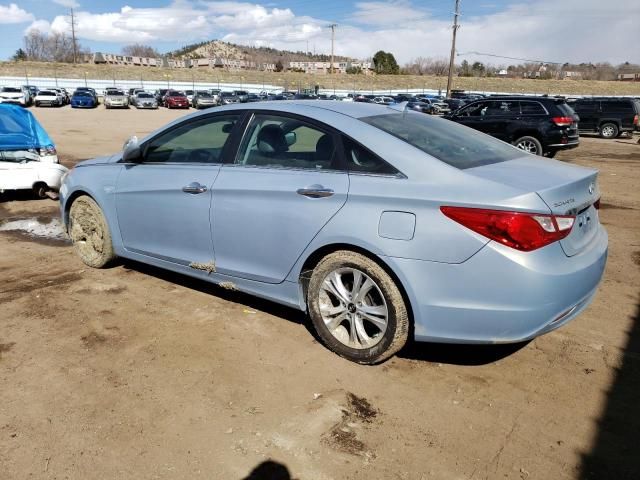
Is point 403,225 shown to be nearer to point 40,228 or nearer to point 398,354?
point 398,354

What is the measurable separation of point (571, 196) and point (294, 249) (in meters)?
1.70

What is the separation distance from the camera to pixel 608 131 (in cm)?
2420

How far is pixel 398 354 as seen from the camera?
141 inches

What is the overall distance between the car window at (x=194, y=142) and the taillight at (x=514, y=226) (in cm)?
200

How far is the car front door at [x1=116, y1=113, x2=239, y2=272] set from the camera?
13.1 feet

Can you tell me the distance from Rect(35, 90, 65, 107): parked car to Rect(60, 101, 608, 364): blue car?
4049 centimetres

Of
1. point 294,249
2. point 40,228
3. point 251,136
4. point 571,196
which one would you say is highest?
point 251,136

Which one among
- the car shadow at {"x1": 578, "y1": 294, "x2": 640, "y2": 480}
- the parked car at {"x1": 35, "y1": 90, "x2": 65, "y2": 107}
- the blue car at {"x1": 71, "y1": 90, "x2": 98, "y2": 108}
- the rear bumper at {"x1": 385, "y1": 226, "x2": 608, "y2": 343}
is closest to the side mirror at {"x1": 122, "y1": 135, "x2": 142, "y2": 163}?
the rear bumper at {"x1": 385, "y1": 226, "x2": 608, "y2": 343}

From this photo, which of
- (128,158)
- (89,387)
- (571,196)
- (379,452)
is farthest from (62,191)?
(571,196)

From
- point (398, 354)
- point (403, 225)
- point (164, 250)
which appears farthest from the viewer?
point (164, 250)

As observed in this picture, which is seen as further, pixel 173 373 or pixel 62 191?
pixel 62 191

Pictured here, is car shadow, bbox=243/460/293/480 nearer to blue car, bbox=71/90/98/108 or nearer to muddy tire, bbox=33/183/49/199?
muddy tire, bbox=33/183/49/199

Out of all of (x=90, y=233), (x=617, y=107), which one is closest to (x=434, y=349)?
(x=90, y=233)

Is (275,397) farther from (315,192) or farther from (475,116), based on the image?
(475,116)
